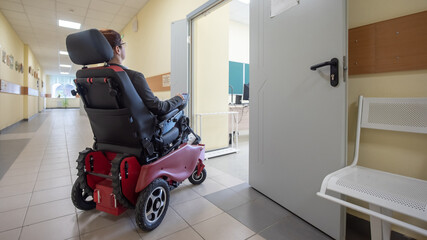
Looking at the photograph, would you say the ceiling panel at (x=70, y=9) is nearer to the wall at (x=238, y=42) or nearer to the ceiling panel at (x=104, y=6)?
the ceiling panel at (x=104, y=6)

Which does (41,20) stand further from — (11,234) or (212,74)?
(11,234)

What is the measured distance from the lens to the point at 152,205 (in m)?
1.52

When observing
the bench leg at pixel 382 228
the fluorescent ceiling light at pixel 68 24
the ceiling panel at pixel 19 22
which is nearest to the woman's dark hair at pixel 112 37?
the bench leg at pixel 382 228

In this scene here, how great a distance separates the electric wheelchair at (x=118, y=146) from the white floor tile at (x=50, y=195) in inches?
17.6

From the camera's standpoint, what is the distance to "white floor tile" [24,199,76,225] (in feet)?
5.28

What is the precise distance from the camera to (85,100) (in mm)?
1601

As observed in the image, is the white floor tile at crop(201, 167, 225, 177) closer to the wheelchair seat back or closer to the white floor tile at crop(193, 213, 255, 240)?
the white floor tile at crop(193, 213, 255, 240)

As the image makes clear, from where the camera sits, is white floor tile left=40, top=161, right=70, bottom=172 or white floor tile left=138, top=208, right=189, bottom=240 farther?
white floor tile left=40, top=161, right=70, bottom=172

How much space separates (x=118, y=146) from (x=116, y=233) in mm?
601

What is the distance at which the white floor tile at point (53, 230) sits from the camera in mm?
1397

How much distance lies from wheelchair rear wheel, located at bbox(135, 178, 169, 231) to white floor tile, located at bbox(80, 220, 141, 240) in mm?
107

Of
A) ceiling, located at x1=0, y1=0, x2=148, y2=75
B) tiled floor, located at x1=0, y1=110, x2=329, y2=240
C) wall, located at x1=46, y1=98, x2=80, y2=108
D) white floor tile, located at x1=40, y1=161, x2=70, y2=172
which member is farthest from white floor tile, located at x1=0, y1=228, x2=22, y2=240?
wall, located at x1=46, y1=98, x2=80, y2=108

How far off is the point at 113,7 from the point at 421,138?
5.92 m

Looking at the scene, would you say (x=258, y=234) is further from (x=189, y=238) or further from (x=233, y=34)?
(x=233, y=34)
